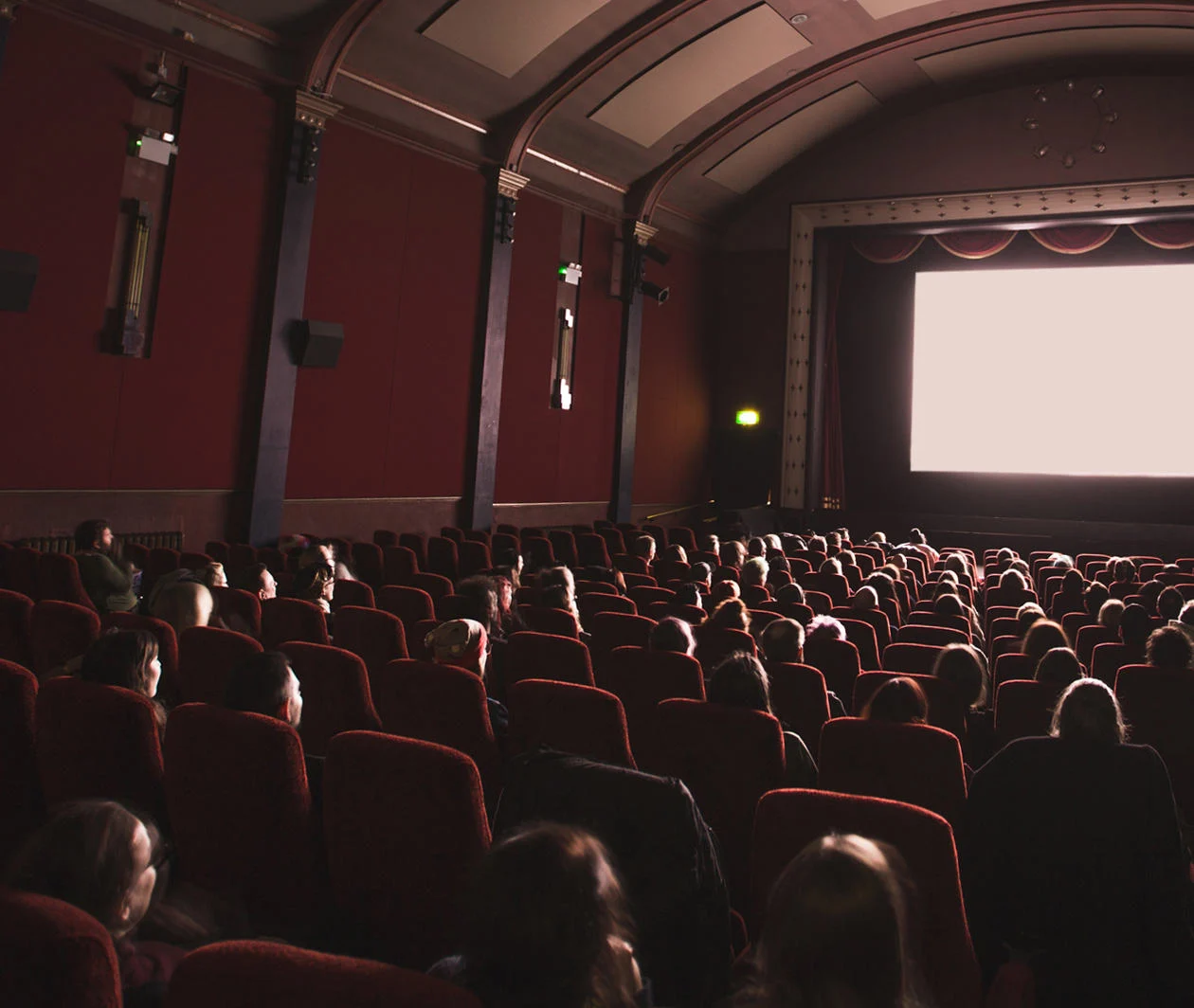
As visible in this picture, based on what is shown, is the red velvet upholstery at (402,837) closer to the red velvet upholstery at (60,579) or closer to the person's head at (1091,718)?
the person's head at (1091,718)

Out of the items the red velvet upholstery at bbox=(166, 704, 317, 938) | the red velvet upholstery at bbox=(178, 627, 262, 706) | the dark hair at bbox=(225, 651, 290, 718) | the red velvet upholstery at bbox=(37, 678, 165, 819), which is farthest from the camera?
the red velvet upholstery at bbox=(178, 627, 262, 706)

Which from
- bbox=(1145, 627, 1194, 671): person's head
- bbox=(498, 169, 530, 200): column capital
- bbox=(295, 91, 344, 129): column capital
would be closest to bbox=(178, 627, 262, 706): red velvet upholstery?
bbox=(1145, 627, 1194, 671): person's head

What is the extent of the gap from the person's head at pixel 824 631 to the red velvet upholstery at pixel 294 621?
2.37 m

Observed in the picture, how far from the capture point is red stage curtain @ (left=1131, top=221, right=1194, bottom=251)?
13906 mm

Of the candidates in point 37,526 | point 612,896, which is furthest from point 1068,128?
point 612,896

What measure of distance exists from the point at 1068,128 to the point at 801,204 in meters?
3.98

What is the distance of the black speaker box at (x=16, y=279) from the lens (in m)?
7.23

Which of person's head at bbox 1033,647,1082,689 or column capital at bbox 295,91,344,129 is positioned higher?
column capital at bbox 295,91,344,129

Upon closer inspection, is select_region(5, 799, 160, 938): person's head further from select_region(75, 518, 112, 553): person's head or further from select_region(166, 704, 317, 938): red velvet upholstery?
select_region(75, 518, 112, 553): person's head

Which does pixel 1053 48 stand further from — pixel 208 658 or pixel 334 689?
pixel 208 658

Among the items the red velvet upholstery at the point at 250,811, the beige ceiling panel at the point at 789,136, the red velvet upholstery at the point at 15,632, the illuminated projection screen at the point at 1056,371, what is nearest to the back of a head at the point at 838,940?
the red velvet upholstery at the point at 250,811

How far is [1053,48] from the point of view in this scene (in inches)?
517

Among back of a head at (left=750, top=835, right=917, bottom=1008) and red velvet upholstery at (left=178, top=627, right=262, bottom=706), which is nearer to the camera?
back of a head at (left=750, top=835, right=917, bottom=1008)

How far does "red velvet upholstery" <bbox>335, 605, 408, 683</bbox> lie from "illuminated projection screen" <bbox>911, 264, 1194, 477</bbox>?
13.6 m
